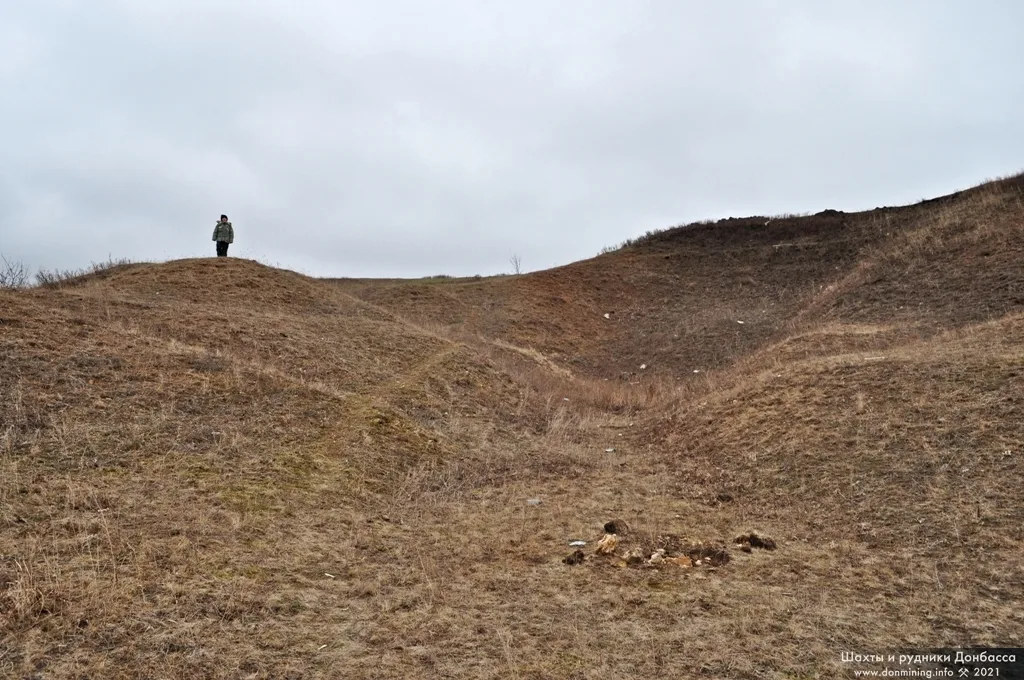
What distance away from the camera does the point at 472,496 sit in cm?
809

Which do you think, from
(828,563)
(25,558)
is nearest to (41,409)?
(25,558)

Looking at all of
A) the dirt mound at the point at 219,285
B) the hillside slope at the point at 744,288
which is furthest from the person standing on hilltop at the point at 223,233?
the hillside slope at the point at 744,288

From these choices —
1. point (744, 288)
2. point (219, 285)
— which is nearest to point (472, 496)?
point (219, 285)

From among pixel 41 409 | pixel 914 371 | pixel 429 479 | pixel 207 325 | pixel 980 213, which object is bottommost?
pixel 429 479

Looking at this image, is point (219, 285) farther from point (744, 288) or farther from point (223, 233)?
point (744, 288)

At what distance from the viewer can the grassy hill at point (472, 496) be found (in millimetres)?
4387

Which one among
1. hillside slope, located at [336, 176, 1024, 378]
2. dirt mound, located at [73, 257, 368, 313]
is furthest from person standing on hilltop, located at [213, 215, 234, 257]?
hillside slope, located at [336, 176, 1024, 378]

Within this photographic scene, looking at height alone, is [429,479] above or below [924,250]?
below

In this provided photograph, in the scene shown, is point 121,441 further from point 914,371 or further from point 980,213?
point 980,213

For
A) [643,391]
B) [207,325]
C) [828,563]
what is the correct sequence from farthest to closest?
[643,391] → [207,325] → [828,563]

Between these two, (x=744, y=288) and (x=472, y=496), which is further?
(x=744, y=288)

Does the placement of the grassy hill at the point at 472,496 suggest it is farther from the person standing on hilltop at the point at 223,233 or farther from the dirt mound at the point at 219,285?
the person standing on hilltop at the point at 223,233

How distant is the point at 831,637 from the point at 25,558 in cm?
576

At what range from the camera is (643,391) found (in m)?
15.6
